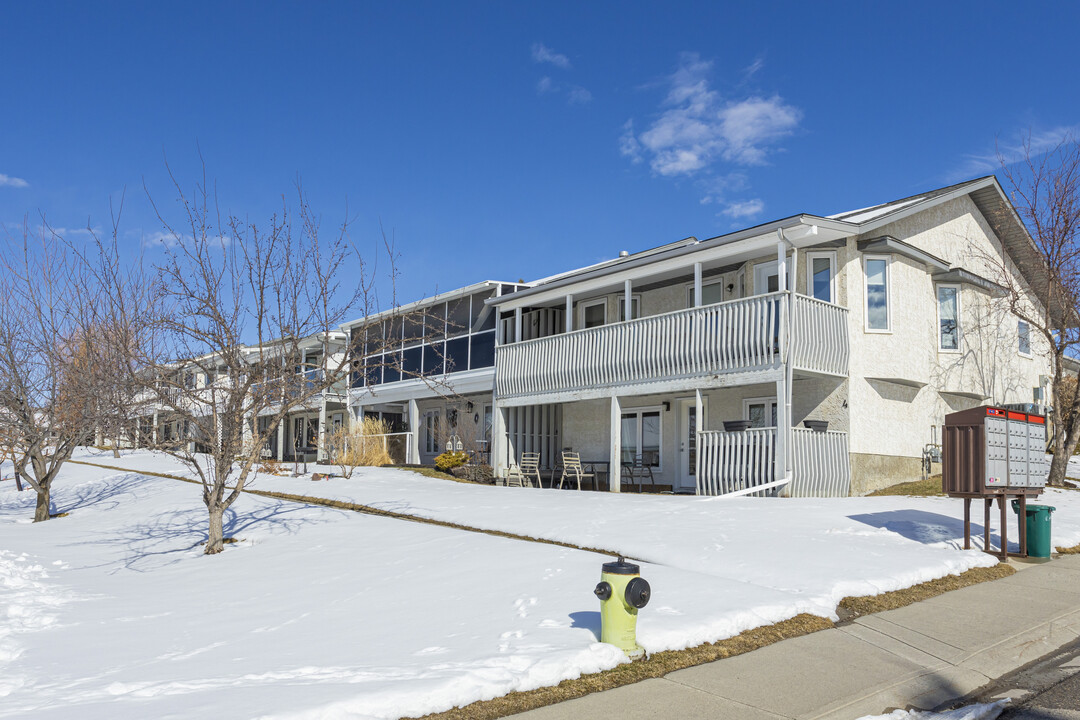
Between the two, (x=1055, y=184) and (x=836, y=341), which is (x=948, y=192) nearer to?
(x=1055, y=184)

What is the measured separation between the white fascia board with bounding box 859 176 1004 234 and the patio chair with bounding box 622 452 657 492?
7446mm

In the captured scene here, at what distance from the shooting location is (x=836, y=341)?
16.1m

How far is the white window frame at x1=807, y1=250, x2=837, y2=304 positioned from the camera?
16.8 m

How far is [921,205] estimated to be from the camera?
17.5 metres

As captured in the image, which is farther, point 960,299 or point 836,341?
point 960,299

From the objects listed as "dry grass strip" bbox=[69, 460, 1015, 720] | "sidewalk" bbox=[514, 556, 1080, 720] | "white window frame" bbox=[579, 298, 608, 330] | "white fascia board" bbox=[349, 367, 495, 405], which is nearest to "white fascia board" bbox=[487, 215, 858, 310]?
"white window frame" bbox=[579, 298, 608, 330]

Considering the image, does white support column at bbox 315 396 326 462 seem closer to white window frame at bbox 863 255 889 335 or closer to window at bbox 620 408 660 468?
window at bbox 620 408 660 468

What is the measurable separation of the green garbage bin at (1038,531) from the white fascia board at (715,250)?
634 centimetres

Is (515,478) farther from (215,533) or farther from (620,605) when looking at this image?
(620,605)

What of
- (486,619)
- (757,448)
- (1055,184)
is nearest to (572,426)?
(757,448)

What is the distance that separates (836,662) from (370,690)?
3504 mm

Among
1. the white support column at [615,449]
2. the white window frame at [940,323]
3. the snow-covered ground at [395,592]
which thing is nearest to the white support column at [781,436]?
the snow-covered ground at [395,592]

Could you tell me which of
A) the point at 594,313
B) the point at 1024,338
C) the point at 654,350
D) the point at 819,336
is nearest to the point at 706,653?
the point at 819,336

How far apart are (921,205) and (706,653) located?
46.1 ft
